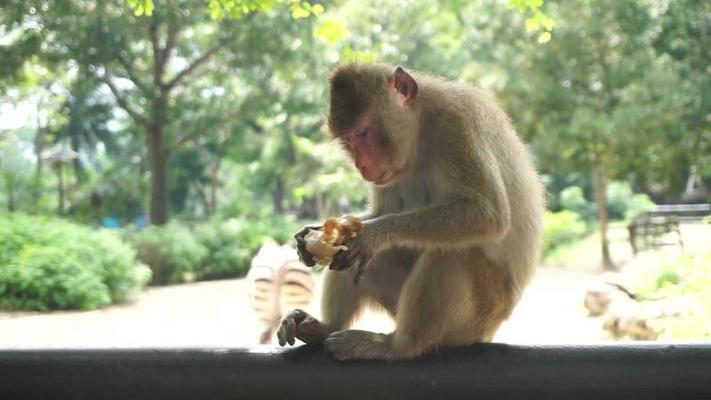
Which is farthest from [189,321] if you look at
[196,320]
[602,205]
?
[602,205]

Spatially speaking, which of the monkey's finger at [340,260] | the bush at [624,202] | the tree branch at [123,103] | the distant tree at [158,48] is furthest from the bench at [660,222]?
the tree branch at [123,103]

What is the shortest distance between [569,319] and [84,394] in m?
6.40

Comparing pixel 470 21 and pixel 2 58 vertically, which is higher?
pixel 470 21

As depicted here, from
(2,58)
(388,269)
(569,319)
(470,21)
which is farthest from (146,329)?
(470,21)

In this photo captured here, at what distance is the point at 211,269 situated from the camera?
395 inches

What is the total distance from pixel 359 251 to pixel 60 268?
543 centimetres

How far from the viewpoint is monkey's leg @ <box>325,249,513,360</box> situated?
1870mm

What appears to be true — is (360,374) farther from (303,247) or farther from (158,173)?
(158,173)

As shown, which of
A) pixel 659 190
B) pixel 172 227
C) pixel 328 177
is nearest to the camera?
pixel 659 190

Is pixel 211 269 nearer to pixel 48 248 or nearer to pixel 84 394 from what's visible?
pixel 48 248

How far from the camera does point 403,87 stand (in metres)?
2.23

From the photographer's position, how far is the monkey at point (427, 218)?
191 cm

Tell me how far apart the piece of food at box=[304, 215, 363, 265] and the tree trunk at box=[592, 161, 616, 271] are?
9224 mm

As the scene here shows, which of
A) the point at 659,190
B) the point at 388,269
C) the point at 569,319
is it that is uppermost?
the point at 659,190
